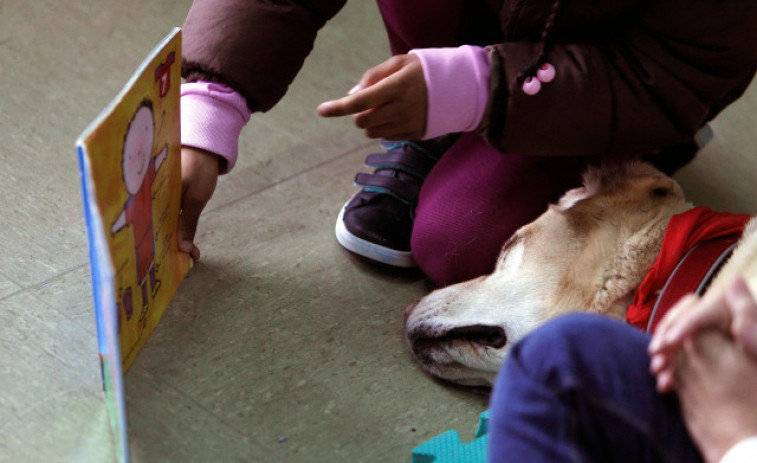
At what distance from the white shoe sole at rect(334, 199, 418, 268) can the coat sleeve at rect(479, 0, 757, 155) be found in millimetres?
320

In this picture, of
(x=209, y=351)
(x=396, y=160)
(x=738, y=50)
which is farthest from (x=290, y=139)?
(x=738, y=50)

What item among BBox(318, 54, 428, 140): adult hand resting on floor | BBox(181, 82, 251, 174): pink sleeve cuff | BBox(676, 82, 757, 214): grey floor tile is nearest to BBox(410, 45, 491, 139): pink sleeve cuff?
BBox(318, 54, 428, 140): adult hand resting on floor

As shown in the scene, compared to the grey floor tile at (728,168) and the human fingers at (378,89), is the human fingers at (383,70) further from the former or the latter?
the grey floor tile at (728,168)

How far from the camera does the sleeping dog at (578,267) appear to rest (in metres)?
1.18

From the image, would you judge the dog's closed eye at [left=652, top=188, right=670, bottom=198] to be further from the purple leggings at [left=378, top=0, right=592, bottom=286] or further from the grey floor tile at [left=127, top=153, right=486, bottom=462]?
the grey floor tile at [left=127, top=153, right=486, bottom=462]

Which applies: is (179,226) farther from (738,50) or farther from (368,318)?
(738,50)

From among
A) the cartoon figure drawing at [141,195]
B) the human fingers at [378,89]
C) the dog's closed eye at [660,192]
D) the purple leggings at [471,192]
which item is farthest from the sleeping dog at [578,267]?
the cartoon figure drawing at [141,195]

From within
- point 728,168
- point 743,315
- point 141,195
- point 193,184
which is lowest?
point 728,168

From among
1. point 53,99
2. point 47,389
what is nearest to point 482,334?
point 47,389

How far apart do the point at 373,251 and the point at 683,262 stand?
1.86 feet

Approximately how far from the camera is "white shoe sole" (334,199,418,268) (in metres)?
1.54

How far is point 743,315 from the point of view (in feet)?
2.50

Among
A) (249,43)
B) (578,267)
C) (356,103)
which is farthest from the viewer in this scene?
(249,43)

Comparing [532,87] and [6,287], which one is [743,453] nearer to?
[532,87]
